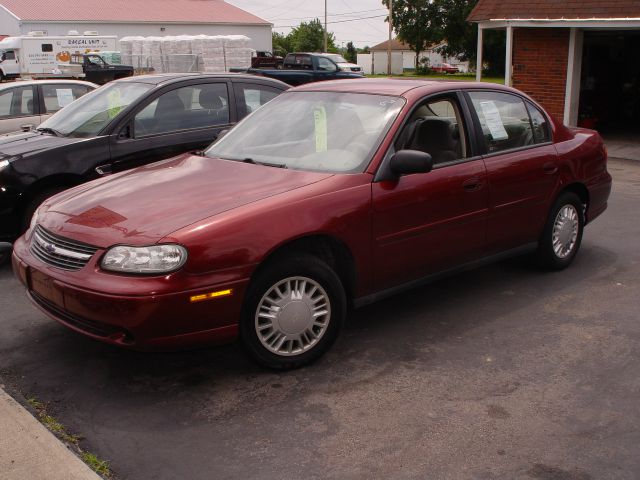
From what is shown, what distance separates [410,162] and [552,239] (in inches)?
83.5

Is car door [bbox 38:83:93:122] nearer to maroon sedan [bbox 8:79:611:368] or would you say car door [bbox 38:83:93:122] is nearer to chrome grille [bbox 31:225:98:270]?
maroon sedan [bbox 8:79:611:368]

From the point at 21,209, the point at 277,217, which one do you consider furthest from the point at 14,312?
the point at 277,217

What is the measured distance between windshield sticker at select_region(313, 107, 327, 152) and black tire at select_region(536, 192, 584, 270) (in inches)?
83.9

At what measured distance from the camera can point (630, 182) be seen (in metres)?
10.9

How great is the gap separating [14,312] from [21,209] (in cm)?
140

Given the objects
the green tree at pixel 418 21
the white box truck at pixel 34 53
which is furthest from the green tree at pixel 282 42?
the white box truck at pixel 34 53

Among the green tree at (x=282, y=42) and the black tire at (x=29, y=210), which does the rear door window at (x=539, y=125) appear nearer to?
the black tire at (x=29, y=210)

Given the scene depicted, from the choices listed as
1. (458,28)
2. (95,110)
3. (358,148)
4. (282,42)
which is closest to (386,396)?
(358,148)

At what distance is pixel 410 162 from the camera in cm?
457

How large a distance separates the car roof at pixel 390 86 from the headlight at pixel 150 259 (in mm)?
2040

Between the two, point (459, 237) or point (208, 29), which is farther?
point (208, 29)

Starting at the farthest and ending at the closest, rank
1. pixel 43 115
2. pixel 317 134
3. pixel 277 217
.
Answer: pixel 43 115
pixel 317 134
pixel 277 217

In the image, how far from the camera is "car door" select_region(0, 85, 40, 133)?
33.1ft

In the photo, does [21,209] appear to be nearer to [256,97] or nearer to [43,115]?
[256,97]
